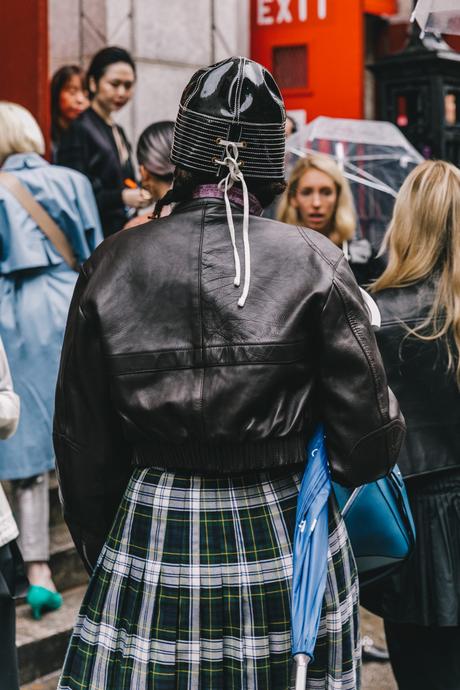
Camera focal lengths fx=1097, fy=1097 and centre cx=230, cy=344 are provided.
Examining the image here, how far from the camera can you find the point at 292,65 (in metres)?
10.7

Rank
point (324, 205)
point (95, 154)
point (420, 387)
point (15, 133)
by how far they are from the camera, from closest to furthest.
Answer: point (420, 387) < point (15, 133) < point (324, 205) < point (95, 154)

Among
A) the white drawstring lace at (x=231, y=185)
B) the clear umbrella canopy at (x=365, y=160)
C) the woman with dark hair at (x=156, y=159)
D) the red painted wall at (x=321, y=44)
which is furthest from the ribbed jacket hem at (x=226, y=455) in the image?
the red painted wall at (x=321, y=44)

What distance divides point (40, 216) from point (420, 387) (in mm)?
2238

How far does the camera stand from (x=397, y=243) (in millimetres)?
3713

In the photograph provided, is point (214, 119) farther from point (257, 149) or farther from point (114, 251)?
point (114, 251)

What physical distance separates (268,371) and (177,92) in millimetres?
6522

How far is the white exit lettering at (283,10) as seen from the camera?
10.4m

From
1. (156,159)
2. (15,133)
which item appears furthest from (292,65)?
(156,159)

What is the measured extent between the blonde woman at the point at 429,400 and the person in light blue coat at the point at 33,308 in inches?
Answer: 77.2

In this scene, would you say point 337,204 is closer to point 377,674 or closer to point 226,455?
point 377,674

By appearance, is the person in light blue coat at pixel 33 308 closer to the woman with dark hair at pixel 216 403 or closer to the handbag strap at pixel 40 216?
the handbag strap at pixel 40 216

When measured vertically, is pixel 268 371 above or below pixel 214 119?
below

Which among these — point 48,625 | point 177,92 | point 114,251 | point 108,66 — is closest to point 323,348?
point 114,251

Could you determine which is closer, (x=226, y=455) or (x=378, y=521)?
(x=226, y=455)
